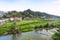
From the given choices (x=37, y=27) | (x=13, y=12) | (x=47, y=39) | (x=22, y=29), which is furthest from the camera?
(x=13, y=12)

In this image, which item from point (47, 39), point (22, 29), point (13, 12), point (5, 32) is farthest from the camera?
point (13, 12)

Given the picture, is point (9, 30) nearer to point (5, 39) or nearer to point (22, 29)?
point (22, 29)

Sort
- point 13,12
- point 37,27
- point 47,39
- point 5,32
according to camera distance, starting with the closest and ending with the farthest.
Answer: point 47,39 < point 5,32 < point 37,27 < point 13,12

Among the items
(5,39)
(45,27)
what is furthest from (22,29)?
(5,39)

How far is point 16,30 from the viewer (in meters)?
39.2

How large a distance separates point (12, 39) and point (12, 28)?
8.40 metres

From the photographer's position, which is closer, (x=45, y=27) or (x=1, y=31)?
(x=1, y=31)

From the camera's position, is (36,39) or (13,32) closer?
(36,39)

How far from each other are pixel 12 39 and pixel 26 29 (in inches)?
481

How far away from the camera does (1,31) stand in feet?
129

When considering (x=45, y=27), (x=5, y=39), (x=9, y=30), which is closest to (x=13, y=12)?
(x=45, y=27)

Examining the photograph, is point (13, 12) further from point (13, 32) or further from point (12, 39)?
point (12, 39)

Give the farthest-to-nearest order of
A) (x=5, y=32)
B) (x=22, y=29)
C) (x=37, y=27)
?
(x=37, y=27), (x=22, y=29), (x=5, y=32)

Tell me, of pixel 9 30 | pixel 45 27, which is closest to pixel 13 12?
pixel 45 27
